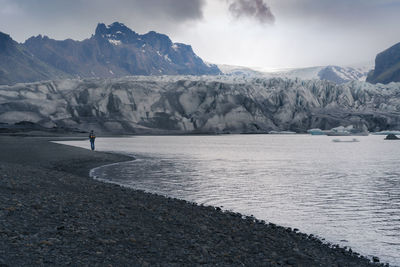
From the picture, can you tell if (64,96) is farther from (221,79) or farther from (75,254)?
(75,254)

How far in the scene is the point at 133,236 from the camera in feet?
27.4

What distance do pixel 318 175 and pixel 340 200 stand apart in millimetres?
10104

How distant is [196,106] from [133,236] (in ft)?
461

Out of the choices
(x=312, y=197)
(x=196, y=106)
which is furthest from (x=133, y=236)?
(x=196, y=106)

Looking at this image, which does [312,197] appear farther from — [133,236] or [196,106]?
[196,106]

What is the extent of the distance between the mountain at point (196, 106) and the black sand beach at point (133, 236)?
12078 cm

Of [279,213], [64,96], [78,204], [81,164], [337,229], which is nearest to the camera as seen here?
[78,204]

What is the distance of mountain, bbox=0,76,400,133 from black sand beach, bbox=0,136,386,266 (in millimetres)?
120778

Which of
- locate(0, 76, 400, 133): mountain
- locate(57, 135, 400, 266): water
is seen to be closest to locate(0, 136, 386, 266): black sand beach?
locate(57, 135, 400, 266): water

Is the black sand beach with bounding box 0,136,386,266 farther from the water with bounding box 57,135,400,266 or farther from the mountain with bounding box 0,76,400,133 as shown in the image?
the mountain with bounding box 0,76,400,133

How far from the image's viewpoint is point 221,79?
18062 centimetres

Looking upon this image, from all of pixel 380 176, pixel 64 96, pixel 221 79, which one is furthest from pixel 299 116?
pixel 380 176

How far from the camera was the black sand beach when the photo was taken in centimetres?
692

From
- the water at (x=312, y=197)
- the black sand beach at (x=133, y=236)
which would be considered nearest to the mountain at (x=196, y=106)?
the water at (x=312, y=197)
